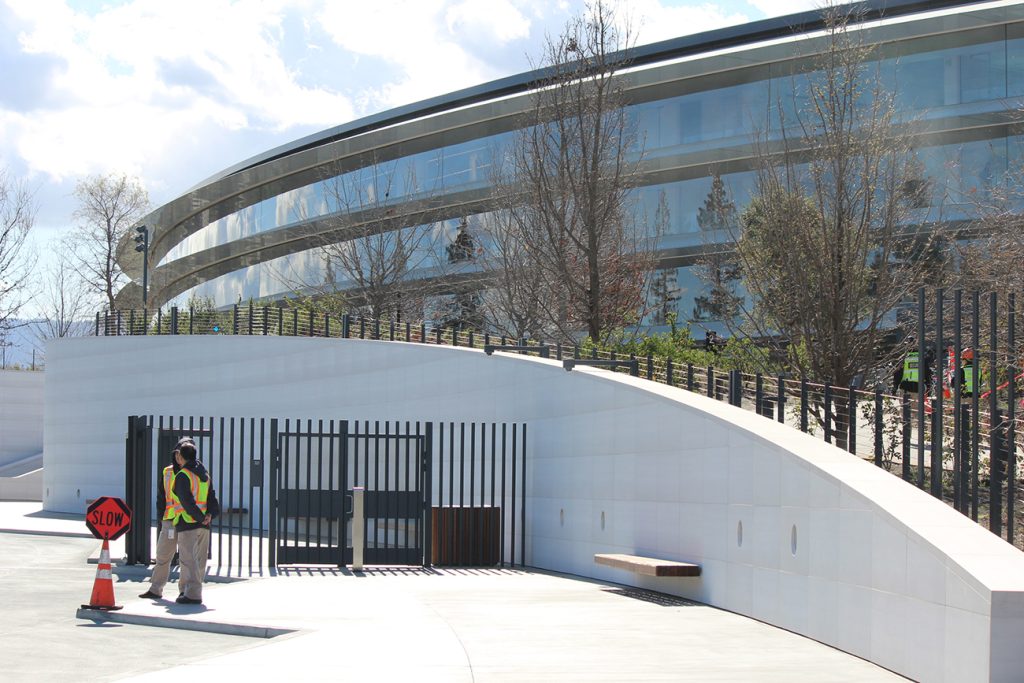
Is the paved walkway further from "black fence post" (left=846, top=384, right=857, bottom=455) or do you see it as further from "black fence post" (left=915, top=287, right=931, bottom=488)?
"black fence post" (left=846, top=384, right=857, bottom=455)

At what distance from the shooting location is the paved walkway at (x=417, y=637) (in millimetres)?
8922

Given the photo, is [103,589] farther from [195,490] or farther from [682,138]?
[682,138]

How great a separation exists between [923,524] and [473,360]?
14.0 m

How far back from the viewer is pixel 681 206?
138 feet

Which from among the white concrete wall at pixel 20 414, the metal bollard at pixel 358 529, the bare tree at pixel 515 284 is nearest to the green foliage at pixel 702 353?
the bare tree at pixel 515 284

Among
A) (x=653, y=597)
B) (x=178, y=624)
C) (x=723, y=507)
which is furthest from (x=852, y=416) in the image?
(x=178, y=624)

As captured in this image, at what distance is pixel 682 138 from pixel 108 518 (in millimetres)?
31843

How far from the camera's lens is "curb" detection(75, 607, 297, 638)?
36.3ft

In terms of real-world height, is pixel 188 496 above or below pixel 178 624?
above

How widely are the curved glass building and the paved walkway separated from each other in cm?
1273

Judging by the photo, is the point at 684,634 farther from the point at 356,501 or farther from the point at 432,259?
the point at 432,259

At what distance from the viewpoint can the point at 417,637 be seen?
→ 10695 millimetres

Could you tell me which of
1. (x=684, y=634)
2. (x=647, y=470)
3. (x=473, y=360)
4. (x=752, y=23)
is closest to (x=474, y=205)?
(x=752, y=23)

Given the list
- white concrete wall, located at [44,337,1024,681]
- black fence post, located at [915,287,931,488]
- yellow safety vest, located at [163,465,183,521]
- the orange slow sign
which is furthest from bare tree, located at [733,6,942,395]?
the orange slow sign
